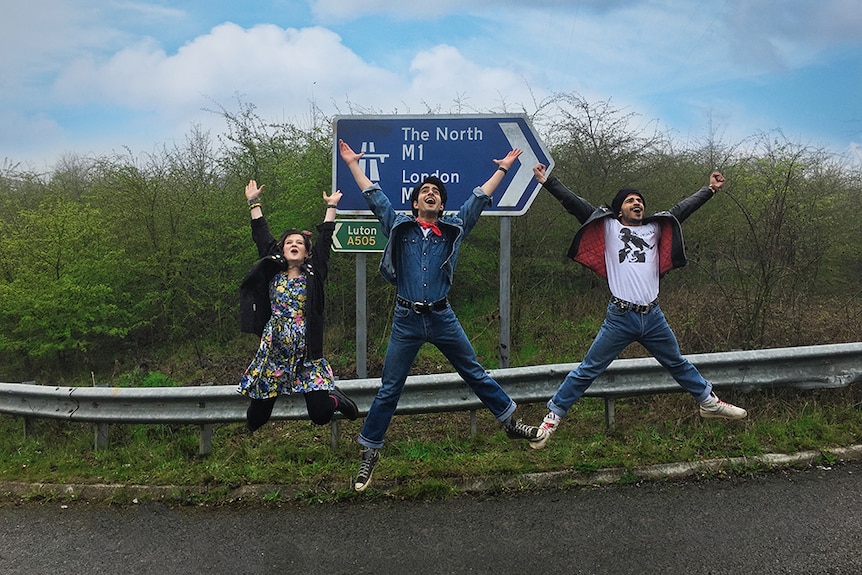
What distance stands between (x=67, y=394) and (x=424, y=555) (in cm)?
359

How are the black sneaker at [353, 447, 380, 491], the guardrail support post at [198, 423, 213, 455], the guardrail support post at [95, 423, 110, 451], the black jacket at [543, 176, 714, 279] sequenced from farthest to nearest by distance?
1. the guardrail support post at [95, 423, 110, 451]
2. the guardrail support post at [198, 423, 213, 455]
3. the black jacket at [543, 176, 714, 279]
4. the black sneaker at [353, 447, 380, 491]

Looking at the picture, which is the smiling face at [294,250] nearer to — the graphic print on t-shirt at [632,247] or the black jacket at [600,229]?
the black jacket at [600,229]

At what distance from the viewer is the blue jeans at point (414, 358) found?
3.64 meters

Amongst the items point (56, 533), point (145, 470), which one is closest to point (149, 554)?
point (56, 533)

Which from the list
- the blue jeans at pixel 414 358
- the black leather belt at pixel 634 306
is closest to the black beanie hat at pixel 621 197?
the black leather belt at pixel 634 306

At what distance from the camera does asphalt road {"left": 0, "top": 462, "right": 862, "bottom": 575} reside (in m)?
2.94

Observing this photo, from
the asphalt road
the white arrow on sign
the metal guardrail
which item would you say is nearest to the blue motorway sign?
the white arrow on sign

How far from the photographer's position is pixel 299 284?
3.66 meters

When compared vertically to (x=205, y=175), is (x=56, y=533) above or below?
below

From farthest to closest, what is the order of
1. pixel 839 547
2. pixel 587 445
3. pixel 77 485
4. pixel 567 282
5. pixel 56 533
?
pixel 567 282 < pixel 587 445 < pixel 77 485 < pixel 56 533 < pixel 839 547

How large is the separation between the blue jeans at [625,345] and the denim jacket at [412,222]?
3.76 feet

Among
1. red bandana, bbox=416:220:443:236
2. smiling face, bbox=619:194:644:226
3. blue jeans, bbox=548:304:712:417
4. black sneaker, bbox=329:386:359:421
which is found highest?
smiling face, bbox=619:194:644:226

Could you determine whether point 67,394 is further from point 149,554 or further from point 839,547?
point 839,547

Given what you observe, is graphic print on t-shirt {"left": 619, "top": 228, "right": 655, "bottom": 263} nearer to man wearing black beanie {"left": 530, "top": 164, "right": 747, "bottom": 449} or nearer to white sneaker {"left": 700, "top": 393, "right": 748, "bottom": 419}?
man wearing black beanie {"left": 530, "top": 164, "right": 747, "bottom": 449}
